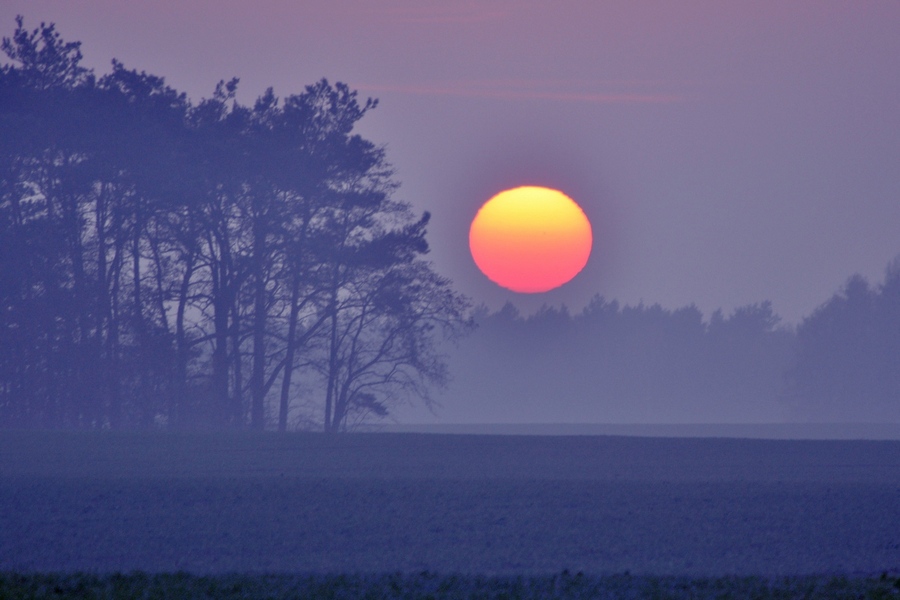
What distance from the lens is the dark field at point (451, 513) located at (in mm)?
12320

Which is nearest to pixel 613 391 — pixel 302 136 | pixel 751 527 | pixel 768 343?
pixel 768 343

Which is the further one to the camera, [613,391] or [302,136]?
[613,391]

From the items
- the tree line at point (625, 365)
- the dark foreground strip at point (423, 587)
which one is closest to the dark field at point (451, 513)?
the dark foreground strip at point (423, 587)

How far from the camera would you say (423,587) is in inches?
399

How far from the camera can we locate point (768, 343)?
370 ft

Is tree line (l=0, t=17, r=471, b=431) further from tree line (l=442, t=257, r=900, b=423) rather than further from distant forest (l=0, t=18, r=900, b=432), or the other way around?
tree line (l=442, t=257, r=900, b=423)

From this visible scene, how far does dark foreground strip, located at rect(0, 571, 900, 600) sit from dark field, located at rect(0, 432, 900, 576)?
832mm

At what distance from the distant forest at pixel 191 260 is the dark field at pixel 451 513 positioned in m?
14.7

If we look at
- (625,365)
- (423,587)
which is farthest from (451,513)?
(625,365)

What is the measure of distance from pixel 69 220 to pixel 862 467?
28.8m

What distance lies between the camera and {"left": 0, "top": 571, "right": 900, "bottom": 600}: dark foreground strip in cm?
973

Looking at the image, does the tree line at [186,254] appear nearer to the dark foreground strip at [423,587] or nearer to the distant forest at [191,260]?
the distant forest at [191,260]

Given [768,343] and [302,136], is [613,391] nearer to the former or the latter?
[768,343]

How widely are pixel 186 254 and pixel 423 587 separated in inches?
1215
